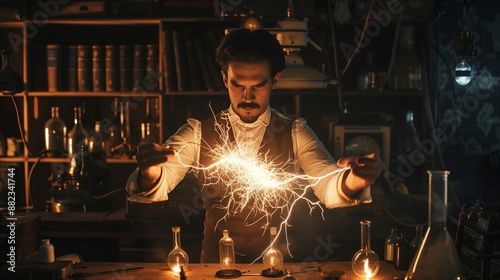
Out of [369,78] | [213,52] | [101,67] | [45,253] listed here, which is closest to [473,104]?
[369,78]

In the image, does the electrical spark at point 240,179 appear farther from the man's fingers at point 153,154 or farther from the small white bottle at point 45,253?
the small white bottle at point 45,253

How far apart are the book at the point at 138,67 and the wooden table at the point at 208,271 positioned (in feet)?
5.92

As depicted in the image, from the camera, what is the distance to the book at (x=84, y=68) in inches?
158

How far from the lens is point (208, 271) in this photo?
2.32 m

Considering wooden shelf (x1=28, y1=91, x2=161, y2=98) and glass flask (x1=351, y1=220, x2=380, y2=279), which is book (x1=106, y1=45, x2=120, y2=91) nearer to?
wooden shelf (x1=28, y1=91, x2=161, y2=98)

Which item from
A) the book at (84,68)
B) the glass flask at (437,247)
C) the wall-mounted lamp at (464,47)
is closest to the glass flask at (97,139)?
the book at (84,68)

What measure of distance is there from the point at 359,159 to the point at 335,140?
1570 millimetres

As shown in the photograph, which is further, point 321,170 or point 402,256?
point 321,170

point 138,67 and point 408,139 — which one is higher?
point 138,67

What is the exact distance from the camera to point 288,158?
2887 millimetres

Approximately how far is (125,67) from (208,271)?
2.08 metres

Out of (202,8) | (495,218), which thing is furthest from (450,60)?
(495,218)

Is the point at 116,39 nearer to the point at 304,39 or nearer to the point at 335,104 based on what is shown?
the point at 335,104

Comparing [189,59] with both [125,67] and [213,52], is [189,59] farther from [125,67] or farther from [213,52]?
[125,67]
